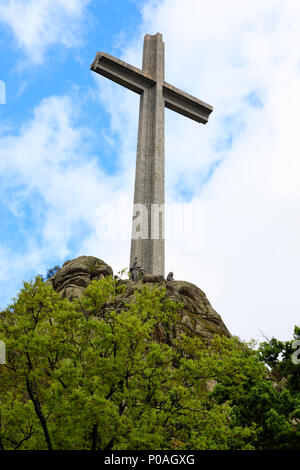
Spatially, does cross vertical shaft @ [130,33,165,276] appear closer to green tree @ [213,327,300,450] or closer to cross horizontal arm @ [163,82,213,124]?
cross horizontal arm @ [163,82,213,124]

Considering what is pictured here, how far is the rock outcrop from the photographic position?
28891 millimetres

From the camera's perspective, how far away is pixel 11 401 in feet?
44.4

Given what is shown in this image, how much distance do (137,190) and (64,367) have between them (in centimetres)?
2669

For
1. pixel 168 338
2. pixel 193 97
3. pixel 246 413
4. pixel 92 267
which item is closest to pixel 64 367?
pixel 246 413

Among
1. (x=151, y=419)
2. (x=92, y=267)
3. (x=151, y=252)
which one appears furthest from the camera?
(x=151, y=252)

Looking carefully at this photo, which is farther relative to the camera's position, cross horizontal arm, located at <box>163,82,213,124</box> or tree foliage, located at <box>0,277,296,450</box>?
cross horizontal arm, located at <box>163,82,213,124</box>

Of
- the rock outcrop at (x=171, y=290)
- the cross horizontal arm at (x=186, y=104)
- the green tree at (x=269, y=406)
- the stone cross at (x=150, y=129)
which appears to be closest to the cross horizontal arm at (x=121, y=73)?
the stone cross at (x=150, y=129)

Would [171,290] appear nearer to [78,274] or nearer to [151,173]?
[78,274]

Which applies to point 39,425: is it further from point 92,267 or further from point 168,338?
point 92,267

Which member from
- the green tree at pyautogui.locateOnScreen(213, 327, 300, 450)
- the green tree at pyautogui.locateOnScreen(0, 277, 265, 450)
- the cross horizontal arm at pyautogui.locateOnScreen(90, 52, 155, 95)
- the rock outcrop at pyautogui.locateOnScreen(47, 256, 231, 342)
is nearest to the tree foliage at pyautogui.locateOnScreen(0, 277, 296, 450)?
the green tree at pyautogui.locateOnScreen(0, 277, 265, 450)

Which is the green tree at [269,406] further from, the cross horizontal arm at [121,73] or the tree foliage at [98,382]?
the cross horizontal arm at [121,73]

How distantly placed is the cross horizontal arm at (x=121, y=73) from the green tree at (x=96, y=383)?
3087 cm

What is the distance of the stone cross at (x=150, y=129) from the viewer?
119 ft
